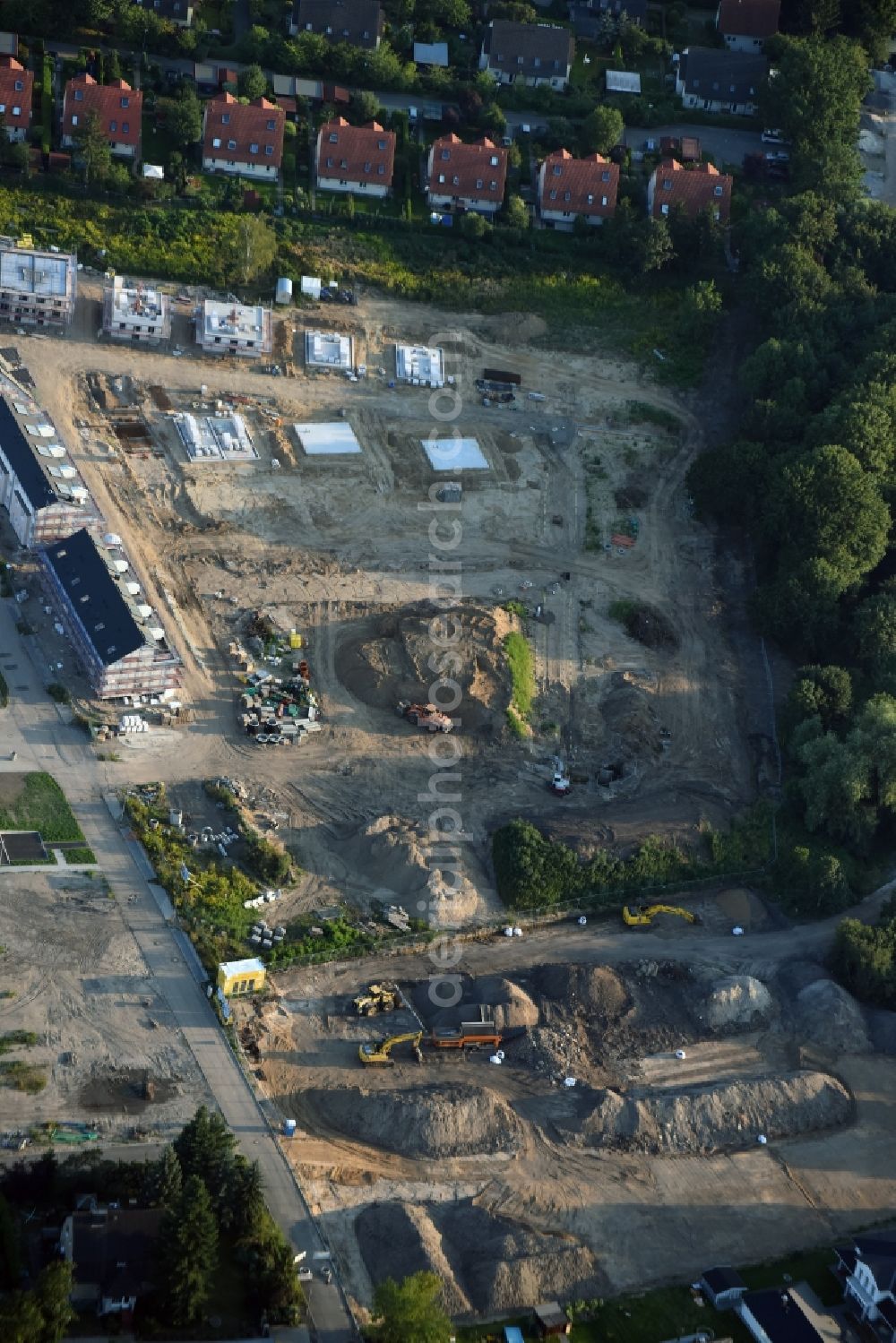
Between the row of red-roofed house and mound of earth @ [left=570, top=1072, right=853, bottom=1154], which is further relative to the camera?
the row of red-roofed house

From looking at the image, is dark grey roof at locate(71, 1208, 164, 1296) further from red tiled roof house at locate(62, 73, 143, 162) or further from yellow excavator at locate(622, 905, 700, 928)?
red tiled roof house at locate(62, 73, 143, 162)

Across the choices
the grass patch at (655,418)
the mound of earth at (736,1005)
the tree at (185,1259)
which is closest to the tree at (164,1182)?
the tree at (185,1259)

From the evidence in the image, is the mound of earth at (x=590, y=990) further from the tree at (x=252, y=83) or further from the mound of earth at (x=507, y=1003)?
the tree at (x=252, y=83)

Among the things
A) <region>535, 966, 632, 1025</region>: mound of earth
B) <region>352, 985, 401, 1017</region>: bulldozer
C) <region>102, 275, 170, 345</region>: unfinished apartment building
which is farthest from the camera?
<region>102, 275, 170, 345</region>: unfinished apartment building

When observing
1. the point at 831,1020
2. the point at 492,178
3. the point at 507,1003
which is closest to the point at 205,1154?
the point at 507,1003

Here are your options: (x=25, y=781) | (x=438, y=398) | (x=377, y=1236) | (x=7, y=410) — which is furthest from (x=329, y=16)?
(x=377, y=1236)

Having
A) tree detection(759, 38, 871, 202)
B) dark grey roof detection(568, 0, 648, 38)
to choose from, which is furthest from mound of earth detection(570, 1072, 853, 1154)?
dark grey roof detection(568, 0, 648, 38)

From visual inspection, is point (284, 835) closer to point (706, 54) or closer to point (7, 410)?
point (7, 410)
